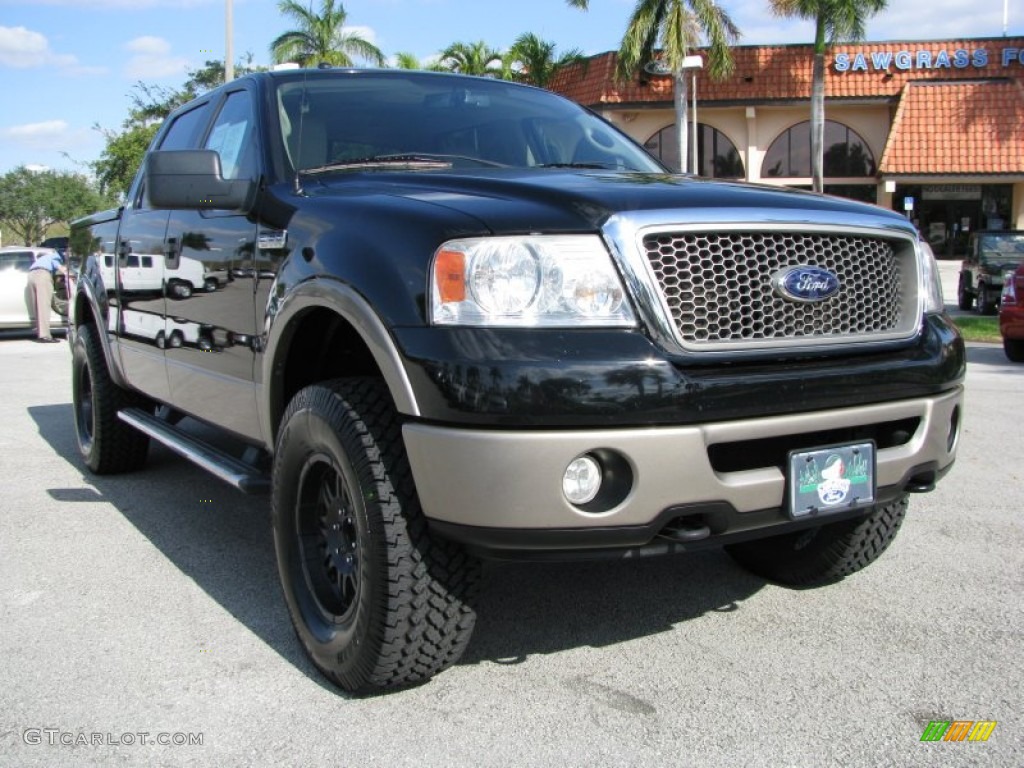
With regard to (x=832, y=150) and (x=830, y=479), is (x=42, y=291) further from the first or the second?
(x=832, y=150)

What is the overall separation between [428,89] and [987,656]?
9.66 feet

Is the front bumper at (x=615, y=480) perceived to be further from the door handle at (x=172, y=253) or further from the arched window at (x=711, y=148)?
the arched window at (x=711, y=148)

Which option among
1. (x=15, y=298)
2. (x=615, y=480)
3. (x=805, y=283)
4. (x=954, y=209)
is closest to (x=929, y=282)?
(x=805, y=283)

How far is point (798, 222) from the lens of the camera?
114 inches

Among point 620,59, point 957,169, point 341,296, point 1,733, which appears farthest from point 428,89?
point 957,169

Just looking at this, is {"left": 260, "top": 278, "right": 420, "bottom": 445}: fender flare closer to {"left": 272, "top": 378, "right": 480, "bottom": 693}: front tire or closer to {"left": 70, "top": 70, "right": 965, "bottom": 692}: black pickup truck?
{"left": 70, "top": 70, "right": 965, "bottom": 692}: black pickup truck

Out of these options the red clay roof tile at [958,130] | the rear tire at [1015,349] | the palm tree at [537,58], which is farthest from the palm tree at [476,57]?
the rear tire at [1015,349]

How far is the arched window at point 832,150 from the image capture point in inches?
1454

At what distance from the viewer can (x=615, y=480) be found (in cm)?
257

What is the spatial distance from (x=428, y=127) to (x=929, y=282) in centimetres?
195

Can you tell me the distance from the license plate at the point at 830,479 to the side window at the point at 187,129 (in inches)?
127

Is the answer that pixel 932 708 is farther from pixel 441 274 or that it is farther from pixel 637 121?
pixel 637 121

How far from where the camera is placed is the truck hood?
8.84 ft

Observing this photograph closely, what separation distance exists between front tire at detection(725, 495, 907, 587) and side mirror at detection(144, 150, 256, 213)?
2.30 meters
